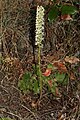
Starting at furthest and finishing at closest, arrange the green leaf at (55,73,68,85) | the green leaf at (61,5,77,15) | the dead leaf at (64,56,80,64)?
the dead leaf at (64,56,80,64) < the green leaf at (55,73,68,85) < the green leaf at (61,5,77,15)

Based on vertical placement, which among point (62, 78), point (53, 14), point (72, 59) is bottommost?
point (62, 78)

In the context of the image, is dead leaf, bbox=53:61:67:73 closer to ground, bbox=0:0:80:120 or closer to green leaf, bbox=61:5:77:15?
ground, bbox=0:0:80:120

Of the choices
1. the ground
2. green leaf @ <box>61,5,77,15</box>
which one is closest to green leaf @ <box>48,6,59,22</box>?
green leaf @ <box>61,5,77,15</box>

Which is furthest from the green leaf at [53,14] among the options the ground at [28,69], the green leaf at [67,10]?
the ground at [28,69]

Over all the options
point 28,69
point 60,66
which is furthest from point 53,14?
point 28,69

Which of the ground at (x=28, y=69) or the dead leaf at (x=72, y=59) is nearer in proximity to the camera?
the ground at (x=28, y=69)

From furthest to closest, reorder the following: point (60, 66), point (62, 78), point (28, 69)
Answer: point (28, 69)
point (60, 66)
point (62, 78)

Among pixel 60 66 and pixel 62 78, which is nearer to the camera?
pixel 62 78

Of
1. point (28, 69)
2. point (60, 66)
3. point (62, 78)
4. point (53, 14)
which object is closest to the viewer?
point (53, 14)

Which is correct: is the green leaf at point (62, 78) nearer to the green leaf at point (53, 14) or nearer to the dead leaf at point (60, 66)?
the dead leaf at point (60, 66)

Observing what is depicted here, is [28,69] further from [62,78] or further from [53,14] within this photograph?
[53,14]

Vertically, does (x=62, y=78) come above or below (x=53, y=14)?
below

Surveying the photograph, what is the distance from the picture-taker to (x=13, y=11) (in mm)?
3645

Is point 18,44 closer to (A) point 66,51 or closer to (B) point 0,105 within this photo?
(A) point 66,51
